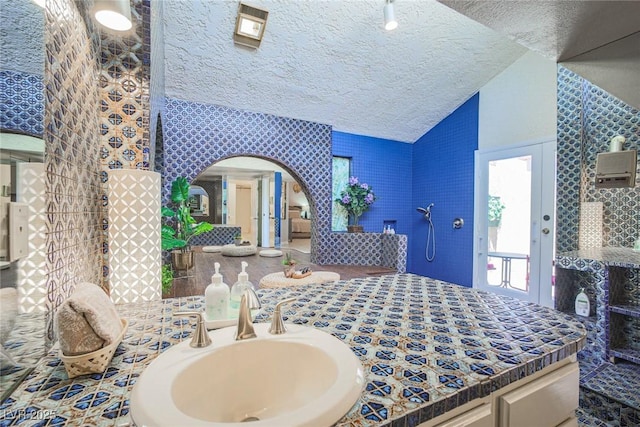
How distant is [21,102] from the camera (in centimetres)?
66

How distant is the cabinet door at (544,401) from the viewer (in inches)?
28.1

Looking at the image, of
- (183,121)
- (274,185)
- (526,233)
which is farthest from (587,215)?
(274,185)

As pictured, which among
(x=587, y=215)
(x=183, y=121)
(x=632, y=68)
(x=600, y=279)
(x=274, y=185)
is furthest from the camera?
(x=274, y=185)

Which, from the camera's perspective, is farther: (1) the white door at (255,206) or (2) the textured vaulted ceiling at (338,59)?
(1) the white door at (255,206)

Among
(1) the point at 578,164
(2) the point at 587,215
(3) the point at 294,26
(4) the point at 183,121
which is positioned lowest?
(2) the point at 587,215

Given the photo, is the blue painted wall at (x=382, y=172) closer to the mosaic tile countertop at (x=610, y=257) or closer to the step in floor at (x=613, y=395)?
the mosaic tile countertop at (x=610, y=257)

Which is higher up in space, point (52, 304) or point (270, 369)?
point (52, 304)

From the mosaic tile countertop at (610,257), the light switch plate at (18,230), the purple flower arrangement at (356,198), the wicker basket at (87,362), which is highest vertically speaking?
the purple flower arrangement at (356,198)

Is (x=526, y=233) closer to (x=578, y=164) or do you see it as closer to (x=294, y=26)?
(x=578, y=164)

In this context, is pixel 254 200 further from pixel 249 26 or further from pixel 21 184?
pixel 21 184

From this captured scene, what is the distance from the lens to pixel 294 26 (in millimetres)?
2809

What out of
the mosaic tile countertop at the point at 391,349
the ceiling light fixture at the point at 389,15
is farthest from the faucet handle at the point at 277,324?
the ceiling light fixture at the point at 389,15

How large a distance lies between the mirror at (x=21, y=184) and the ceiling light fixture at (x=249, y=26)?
2.25 m

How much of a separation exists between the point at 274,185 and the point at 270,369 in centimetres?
673
